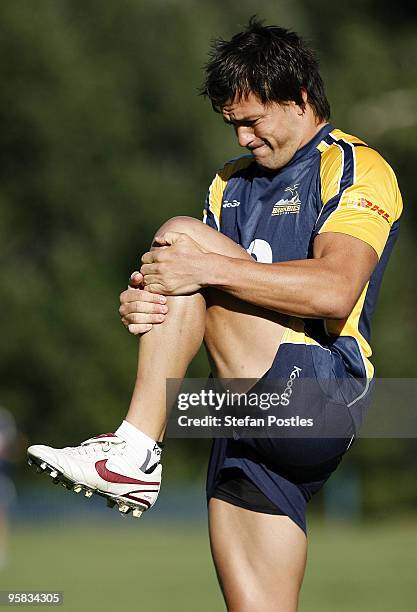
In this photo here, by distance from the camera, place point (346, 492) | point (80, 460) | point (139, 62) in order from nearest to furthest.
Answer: point (80, 460), point (346, 492), point (139, 62)

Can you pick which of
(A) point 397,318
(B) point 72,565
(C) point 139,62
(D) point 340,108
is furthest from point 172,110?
(B) point 72,565

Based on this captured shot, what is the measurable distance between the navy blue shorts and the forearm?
0.26 m

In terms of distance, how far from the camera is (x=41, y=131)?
23.8m

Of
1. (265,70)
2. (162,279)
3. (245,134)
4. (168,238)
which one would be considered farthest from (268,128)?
(162,279)

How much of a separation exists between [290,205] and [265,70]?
46cm

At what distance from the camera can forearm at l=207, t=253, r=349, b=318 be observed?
3.59 m

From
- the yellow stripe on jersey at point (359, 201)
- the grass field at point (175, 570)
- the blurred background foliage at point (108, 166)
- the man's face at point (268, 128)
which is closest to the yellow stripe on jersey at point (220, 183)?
the man's face at point (268, 128)

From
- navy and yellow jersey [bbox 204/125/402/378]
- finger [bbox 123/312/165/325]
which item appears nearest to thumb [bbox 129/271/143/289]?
finger [bbox 123/312/165/325]

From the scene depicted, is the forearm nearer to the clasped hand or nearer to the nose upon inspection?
the clasped hand

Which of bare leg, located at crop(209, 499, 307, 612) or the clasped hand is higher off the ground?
the clasped hand

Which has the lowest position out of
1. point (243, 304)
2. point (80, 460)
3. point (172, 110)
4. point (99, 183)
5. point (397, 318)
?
point (80, 460)

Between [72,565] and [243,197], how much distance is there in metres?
8.84

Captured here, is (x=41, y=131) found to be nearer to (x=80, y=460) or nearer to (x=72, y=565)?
(x=72, y=565)

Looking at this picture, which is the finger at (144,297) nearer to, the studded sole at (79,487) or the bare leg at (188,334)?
the bare leg at (188,334)
